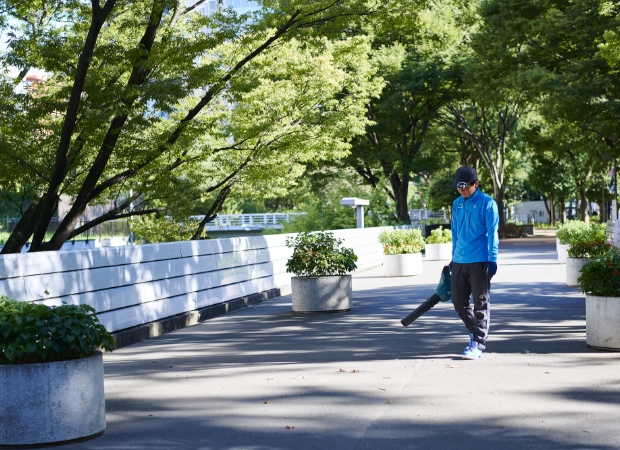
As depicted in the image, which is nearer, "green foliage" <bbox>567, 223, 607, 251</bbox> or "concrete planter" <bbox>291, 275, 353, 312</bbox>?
"concrete planter" <bbox>291, 275, 353, 312</bbox>

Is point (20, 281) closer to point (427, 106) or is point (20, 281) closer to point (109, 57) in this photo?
point (109, 57)

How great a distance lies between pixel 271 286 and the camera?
58.7 feet

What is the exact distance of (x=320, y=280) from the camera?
544 inches

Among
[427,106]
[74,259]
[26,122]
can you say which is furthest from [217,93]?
[427,106]

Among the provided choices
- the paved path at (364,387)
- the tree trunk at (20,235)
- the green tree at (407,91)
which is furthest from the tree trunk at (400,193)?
the paved path at (364,387)

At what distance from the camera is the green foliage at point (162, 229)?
28862mm

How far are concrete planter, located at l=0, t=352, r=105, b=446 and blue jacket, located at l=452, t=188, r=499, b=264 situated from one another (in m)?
4.32

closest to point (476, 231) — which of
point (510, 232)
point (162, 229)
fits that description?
point (162, 229)

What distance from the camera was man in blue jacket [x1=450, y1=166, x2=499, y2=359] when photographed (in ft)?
28.2

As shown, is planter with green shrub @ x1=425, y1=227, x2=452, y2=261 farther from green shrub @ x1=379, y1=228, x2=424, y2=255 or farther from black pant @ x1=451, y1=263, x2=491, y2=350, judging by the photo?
black pant @ x1=451, y1=263, x2=491, y2=350

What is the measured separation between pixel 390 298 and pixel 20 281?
8140mm

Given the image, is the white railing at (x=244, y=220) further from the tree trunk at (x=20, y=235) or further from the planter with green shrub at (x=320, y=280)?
the planter with green shrub at (x=320, y=280)

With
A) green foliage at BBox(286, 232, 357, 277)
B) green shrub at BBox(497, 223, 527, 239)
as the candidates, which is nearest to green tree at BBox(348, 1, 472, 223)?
green shrub at BBox(497, 223, 527, 239)

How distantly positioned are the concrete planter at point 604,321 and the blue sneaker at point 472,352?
1282 mm
